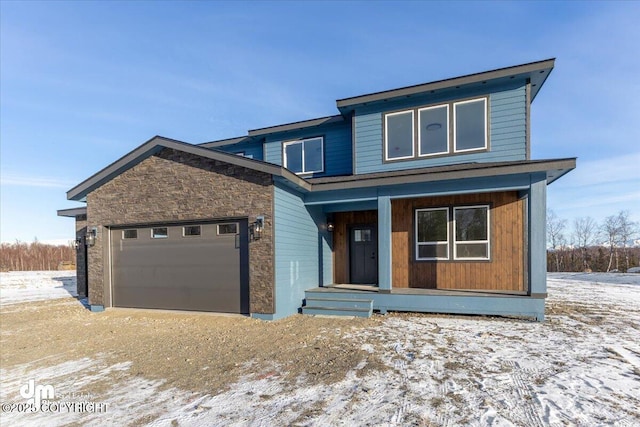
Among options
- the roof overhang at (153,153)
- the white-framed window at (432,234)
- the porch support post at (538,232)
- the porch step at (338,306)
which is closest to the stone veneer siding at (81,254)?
the roof overhang at (153,153)

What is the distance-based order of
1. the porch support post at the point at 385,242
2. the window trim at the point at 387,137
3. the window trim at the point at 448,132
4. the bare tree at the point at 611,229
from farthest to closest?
the bare tree at the point at 611,229 → the window trim at the point at 387,137 → the window trim at the point at 448,132 → the porch support post at the point at 385,242

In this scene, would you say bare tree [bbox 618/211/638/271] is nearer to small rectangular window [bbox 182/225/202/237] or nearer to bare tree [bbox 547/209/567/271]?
bare tree [bbox 547/209/567/271]

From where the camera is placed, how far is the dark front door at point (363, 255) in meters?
9.73

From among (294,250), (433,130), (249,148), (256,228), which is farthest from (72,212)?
(433,130)

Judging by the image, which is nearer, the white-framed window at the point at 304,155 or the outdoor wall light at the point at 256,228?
the outdoor wall light at the point at 256,228

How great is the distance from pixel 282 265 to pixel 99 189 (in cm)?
600

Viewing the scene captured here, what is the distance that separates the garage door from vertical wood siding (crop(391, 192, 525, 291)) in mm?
4285

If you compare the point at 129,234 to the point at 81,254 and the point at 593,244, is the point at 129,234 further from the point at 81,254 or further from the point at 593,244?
the point at 593,244

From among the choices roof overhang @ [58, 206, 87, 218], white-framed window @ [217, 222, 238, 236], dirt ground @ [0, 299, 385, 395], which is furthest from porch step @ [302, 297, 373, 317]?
roof overhang @ [58, 206, 87, 218]

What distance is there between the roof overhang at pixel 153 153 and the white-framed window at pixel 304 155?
2.43 meters

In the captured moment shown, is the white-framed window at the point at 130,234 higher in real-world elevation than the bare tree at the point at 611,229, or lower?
higher

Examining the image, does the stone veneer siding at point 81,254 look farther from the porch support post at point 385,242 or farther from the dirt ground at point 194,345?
the porch support post at point 385,242

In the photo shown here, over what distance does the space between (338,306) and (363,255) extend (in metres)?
2.68

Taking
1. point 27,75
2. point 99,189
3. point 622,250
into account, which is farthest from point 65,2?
point 622,250
